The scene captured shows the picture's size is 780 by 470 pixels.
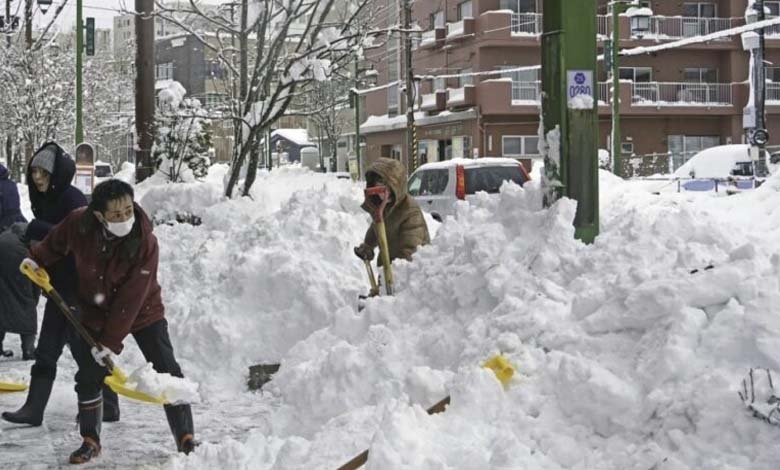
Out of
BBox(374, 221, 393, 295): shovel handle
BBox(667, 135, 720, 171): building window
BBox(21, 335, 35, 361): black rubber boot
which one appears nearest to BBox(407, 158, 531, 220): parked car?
BBox(21, 335, 35, 361): black rubber boot

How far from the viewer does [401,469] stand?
3557mm

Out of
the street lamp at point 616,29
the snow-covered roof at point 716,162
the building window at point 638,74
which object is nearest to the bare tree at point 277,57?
the street lamp at point 616,29

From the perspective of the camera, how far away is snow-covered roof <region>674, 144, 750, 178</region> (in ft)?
87.1

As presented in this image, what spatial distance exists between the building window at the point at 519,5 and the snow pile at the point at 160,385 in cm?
3397

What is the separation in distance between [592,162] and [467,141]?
32042 mm

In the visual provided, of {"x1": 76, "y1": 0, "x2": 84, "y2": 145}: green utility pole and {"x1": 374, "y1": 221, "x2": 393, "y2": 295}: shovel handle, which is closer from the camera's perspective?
{"x1": 374, "y1": 221, "x2": 393, "y2": 295}: shovel handle

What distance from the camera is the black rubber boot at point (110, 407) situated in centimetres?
626

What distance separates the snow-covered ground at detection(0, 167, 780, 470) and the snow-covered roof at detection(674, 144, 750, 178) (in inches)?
829

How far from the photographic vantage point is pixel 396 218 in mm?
7023

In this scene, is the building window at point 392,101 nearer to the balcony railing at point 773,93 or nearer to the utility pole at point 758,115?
the balcony railing at point 773,93

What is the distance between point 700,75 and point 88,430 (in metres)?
37.3

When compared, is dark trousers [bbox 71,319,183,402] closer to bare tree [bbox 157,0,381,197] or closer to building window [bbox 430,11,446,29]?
bare tree [bbox 157,0,381,197]

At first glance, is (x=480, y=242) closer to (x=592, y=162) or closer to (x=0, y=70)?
(x=592, y=162)

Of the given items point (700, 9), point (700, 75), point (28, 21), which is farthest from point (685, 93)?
point (28, 21)
